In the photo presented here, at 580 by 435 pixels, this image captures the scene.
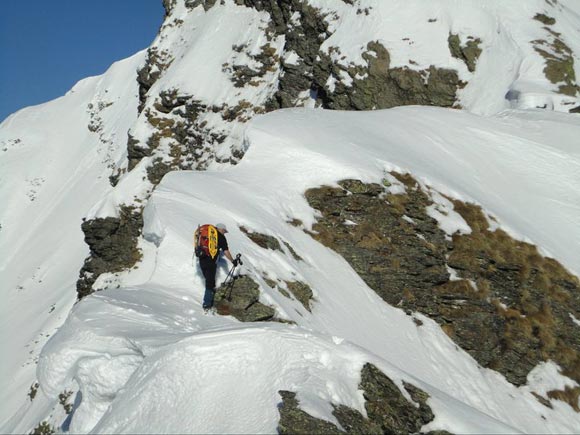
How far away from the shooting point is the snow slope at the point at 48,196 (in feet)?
139

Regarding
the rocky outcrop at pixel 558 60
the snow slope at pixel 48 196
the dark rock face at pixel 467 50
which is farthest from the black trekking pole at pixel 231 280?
the snow slope at pixel 48 196

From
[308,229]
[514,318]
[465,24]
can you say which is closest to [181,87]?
[465,24]

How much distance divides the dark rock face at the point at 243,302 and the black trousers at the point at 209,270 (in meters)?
0.41

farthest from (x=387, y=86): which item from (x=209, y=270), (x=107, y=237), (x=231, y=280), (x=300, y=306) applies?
(x=209, y=270)

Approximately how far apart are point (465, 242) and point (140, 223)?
1826 centimetres

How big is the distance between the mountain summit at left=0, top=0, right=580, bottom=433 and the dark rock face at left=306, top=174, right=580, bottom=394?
0.20 feet

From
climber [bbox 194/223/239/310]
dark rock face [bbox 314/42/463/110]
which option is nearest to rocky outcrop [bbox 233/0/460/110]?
dark rock face [bbox 314/42/463/110]

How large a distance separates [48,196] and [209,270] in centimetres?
6412

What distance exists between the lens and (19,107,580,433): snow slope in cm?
714

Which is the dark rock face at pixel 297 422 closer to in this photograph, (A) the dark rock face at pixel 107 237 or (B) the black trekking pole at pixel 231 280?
(B) the black trekking pole at pixel 231 280

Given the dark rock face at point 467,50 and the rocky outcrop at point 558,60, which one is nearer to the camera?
the rocky outcrop at point 558,60

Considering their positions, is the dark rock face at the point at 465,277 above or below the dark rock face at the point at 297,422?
below

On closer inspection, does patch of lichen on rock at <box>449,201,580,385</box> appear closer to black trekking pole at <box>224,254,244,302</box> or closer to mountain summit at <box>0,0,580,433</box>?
mountain summit at <box>0,0,580,433</box>

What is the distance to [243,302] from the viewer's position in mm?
11109
